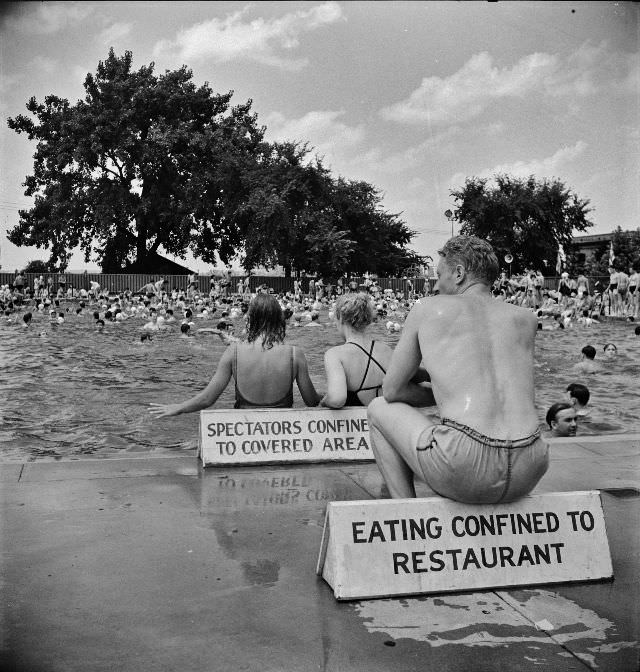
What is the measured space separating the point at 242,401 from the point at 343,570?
9.68ft

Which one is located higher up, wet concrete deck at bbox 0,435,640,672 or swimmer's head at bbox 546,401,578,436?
wet concrete deck at bbox 0,435,640,672

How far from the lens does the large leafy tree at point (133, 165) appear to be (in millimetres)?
54094

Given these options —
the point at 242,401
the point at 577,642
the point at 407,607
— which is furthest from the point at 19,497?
the point at 577,642

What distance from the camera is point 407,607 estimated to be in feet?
10.9

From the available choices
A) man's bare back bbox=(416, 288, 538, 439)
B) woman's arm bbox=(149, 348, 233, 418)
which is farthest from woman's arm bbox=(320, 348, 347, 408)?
man's bare back bbox=(416, 288, 538, 439)

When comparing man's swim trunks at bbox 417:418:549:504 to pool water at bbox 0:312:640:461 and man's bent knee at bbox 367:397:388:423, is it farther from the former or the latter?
pool water at bbox 0:312:640:461

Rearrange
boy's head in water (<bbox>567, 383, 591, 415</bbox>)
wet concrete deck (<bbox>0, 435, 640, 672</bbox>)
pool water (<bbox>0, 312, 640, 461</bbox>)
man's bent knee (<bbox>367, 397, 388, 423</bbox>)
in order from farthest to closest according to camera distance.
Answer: boy's head in water (<bbox>567, 383, 591, 415</bbox>) → pool water (<bbox>0, 312, 640, 461</bbox>) → man's bent knee (<bbox>367, 397, 388, 423</bbox>) → wet concrete deck (<bbox>0, 435, 640, 672</bbox>)

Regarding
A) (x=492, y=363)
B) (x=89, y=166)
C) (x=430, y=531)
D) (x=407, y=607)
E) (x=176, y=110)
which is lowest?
(x=407, y=607)

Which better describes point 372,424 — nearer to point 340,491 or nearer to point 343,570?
point 343,570

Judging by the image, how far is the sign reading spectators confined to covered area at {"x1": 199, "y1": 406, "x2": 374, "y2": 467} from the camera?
579cm

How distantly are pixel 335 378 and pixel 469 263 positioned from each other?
219 centimetres

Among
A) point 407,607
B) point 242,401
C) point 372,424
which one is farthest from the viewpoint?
point 242,401

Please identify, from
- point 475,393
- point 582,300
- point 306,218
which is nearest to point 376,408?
point 475,393

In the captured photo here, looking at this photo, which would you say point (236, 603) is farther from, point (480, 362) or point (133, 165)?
point (133, 165)
